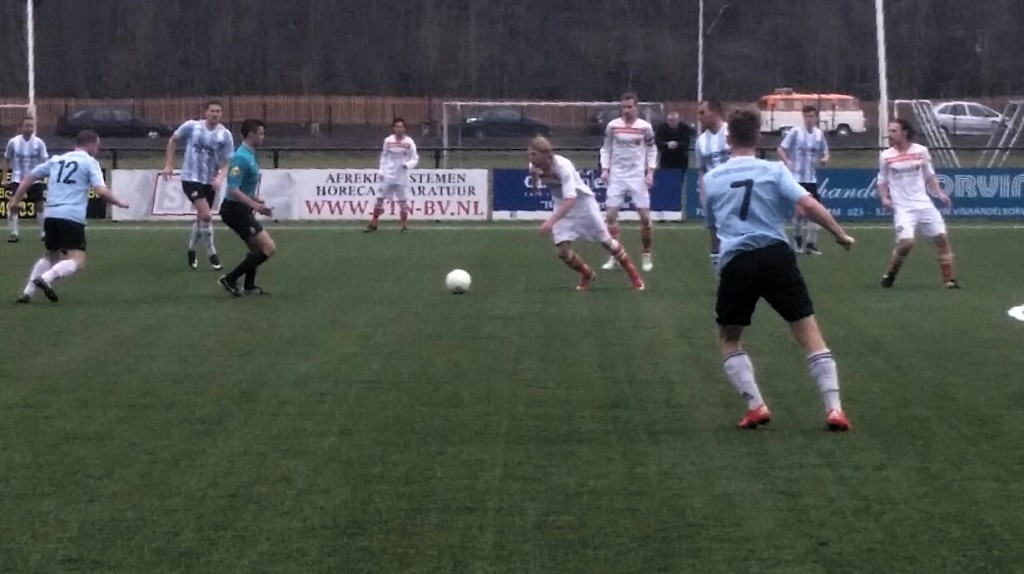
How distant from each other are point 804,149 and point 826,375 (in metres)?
14.6

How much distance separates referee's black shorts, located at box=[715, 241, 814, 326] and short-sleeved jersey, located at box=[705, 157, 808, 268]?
5 cm

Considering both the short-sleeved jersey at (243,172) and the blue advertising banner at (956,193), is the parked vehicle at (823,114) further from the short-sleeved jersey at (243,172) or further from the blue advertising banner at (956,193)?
the short-sleeved jersey at (243,172)

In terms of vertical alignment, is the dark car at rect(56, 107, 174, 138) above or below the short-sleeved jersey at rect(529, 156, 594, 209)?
above

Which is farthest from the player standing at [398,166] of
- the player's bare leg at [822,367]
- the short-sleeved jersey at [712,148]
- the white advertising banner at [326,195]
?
the player's bare leg at [822,367]

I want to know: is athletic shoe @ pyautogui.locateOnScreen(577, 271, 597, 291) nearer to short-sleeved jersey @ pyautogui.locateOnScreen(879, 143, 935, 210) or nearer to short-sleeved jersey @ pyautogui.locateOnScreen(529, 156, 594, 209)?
short-sleeved jersey @ pyautogui.locateOnScreen(529, 156, 594, 209)

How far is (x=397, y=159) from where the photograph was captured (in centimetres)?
2784

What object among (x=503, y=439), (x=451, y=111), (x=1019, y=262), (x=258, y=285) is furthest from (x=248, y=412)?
(x=451, y=111)

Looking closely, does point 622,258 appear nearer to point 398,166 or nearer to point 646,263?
point 646,263

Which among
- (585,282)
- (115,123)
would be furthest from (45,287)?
(115,123)

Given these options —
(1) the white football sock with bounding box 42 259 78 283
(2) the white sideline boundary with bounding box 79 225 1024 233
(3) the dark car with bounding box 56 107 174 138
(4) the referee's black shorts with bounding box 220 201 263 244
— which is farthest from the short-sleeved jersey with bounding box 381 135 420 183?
(3) the dark car with bounding box 56 107 174 138

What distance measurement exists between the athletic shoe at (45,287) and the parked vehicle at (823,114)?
39.8 meters

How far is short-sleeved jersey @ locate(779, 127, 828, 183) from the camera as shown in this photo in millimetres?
22844

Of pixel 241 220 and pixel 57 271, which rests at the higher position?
pixel 241 220

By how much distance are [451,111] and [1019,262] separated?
26.7 meters
